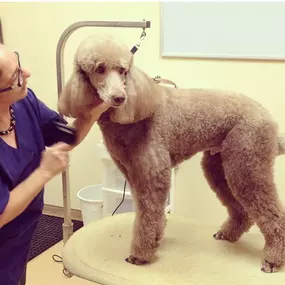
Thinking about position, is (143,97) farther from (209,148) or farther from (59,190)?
(59,190)

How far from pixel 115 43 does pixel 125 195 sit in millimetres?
1088

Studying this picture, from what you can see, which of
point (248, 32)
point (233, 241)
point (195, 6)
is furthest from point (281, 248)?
point (195, 6)

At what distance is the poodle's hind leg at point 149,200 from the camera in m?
1.54

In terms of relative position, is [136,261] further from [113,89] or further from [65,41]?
[65,41]

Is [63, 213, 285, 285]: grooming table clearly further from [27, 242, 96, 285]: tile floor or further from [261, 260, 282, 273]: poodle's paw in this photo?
[27, 242, 96, 285]: tile floor

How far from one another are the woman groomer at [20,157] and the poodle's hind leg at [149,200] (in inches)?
9.7

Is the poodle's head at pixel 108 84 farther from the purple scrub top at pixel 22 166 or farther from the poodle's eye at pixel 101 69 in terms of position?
the purple scrub top at pixel 22 166

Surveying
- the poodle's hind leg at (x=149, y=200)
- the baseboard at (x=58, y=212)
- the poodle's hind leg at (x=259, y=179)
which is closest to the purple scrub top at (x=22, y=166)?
the poodle's hind leg at (x=149, y=200)

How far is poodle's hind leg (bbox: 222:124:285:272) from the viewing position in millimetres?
1552

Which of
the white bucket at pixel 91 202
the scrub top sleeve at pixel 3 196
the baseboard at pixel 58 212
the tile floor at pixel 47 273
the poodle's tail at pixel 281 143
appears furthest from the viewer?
the baseboard at pixel 58 212

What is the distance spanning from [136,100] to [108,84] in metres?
0.11

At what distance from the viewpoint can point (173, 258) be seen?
165 cm

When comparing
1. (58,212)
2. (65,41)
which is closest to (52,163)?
(65,41)

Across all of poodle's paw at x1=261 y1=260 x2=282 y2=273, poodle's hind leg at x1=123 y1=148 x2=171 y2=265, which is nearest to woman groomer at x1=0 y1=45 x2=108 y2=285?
poodle's hind leg at x1=123 y1=148 x2=171 y2=265
